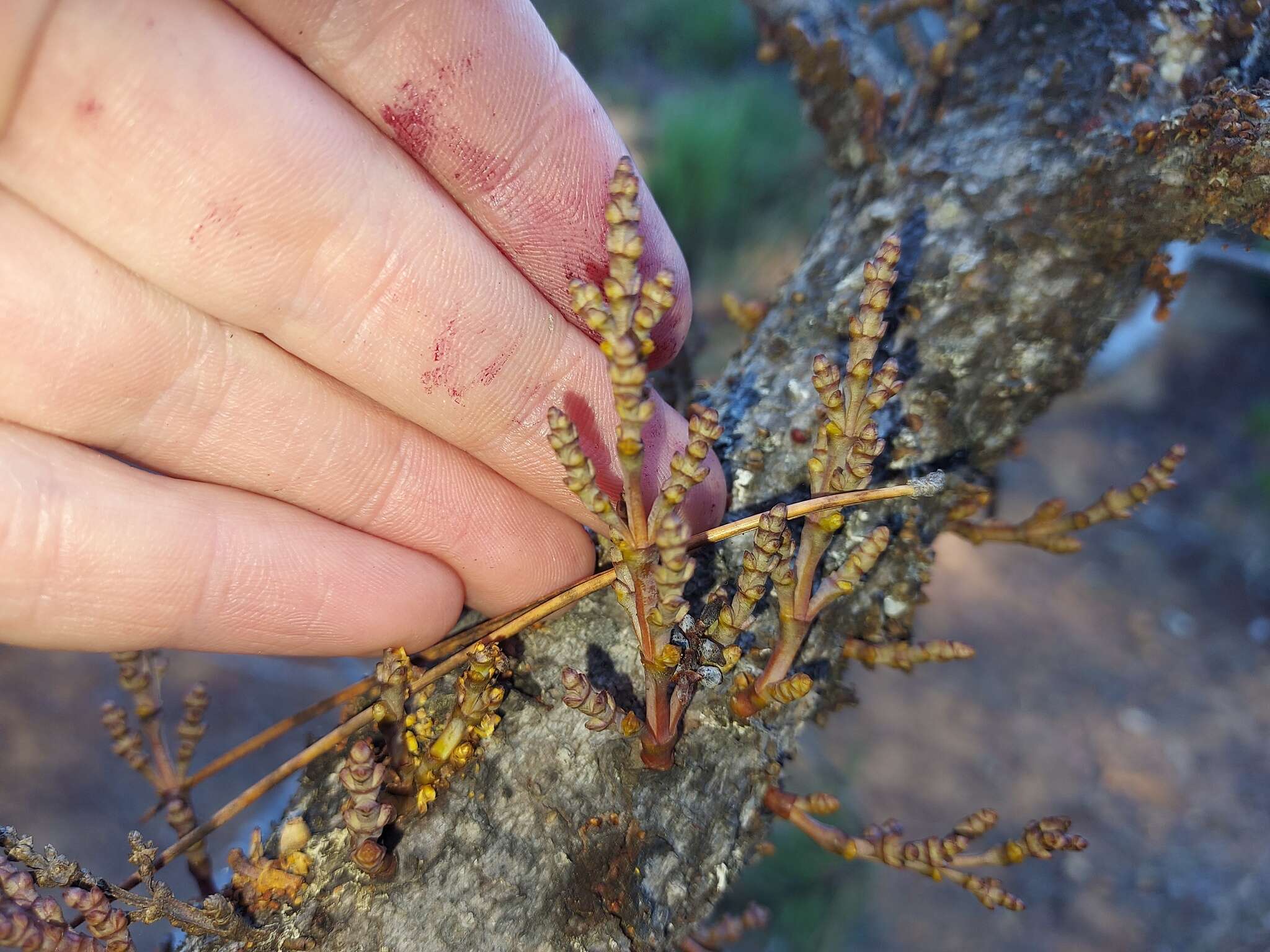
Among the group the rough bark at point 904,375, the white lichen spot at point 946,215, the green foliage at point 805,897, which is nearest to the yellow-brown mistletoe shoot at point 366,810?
the rough bark at point 904,375

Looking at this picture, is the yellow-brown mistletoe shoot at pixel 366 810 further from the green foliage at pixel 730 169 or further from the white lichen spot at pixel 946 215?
the green foliage at pixel 730 169

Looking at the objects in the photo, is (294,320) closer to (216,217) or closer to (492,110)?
(216,217)

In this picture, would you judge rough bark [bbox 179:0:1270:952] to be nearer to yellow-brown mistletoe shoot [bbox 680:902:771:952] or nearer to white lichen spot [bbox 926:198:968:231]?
white lichen spot [bbox 926:198:968:231]

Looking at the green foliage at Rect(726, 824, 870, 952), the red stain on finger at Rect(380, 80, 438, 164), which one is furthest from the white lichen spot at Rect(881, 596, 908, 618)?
the green foliage at Rect(726, 824, 870, 952)

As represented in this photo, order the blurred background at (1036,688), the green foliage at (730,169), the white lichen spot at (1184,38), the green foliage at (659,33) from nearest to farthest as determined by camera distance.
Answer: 1. the white lichen spot at (1184,38)
2. the blurred background at (1036,688)
3. the green foliage at (730,169)
4. the green foliage at (659,33)

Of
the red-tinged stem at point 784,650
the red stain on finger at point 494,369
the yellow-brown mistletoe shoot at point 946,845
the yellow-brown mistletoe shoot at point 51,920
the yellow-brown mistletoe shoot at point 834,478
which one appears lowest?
A: the yellow-brown mistletoe shoot at point 946,845

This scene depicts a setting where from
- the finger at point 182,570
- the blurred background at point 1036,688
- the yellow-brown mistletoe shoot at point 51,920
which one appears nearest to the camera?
the yellow-brown mistletoe shoot at point 51,920

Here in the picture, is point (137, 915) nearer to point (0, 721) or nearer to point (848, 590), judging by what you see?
point (848, 590)

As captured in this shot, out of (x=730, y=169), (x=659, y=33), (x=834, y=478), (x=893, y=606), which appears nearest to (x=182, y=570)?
(x=834, y=478)
